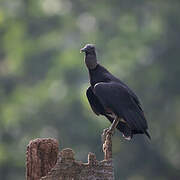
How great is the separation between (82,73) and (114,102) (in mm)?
11656

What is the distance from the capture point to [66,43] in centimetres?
2264

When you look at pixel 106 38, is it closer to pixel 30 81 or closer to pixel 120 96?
pixel 30 81

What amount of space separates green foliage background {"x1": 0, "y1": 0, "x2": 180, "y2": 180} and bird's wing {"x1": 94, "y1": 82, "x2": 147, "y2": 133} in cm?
Result: 876

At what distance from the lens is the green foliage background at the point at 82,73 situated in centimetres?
1916

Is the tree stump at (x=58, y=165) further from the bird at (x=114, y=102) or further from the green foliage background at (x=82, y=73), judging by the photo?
the green foliage background at (x=82, y=73)

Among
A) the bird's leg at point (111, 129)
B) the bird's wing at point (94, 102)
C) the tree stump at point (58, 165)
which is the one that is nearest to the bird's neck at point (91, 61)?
the bird's wing at point (94, 102)

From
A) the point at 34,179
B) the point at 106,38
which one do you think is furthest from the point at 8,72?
the point at 34,179

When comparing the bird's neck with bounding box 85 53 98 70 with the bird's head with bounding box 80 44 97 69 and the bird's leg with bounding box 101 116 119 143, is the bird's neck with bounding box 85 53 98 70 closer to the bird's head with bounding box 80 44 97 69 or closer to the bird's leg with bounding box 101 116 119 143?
the bird's head with bounding box 80 44 97 69

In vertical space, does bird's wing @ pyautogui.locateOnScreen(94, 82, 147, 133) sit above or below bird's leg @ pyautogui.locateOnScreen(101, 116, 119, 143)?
above

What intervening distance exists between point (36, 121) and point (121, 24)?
489 centimetres

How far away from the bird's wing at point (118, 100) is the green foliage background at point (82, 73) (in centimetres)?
876

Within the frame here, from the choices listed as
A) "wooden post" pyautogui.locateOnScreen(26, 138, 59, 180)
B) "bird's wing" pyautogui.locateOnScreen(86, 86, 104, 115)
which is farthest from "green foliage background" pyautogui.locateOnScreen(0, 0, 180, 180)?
"wooden post" pyautogui.locateOnScreen(26, 138, 59, 180)

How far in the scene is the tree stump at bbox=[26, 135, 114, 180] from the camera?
247 inches

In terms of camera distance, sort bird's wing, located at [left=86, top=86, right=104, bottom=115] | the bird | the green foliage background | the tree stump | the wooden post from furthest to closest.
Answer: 1. the green foliage background
2. bird's wing, located at [left=86, top=86, right=104, bottom=115]
3. the bird
4. the wooden post
5. the tree stump
